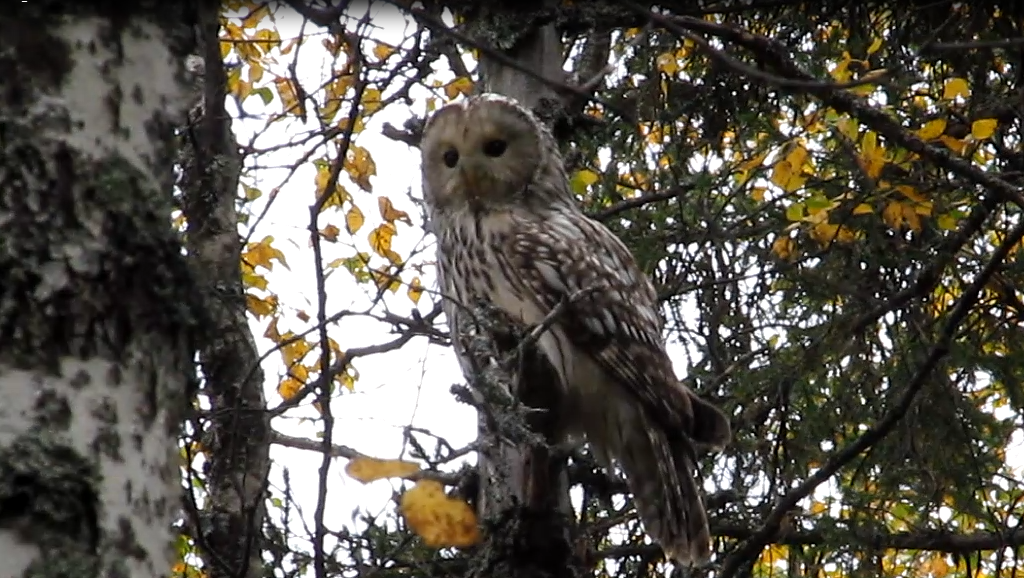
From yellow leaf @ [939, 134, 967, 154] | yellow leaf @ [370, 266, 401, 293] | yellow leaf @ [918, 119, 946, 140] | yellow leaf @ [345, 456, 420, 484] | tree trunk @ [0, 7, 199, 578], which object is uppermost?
yellow leaf @ [939, 134, 967, 154]

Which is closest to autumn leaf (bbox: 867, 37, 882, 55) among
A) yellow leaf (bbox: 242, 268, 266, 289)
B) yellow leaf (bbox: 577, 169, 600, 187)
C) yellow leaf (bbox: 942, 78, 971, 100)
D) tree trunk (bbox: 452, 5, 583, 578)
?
yellow leaf (bbox: 942, 78, 971, 100)

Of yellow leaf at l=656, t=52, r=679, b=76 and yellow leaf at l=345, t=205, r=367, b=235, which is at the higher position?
yellow leaf at l=345, t=205, r=367, b=235

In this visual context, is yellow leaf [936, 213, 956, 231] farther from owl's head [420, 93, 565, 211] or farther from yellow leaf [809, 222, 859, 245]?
owl's head [420, 93, 565, 211]

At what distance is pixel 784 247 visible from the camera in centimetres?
490

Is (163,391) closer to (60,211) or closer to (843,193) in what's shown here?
(60,211)

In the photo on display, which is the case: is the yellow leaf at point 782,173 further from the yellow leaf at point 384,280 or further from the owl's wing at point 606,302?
the yellow leaf at point 384,280

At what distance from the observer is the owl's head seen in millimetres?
4445

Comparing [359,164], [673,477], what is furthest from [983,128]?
[359,164]

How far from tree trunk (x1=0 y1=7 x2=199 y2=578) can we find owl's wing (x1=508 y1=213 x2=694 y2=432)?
2.56 m

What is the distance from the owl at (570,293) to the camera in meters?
4.22

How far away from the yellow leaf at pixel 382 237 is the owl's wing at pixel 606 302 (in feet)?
6.94

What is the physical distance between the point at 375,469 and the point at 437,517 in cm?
40

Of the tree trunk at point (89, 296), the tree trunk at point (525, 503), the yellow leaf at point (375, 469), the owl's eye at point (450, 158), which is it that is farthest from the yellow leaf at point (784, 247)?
the tree trunk at point (89, 296)

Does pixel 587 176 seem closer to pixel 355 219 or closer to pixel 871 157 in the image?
pixel 871 157
